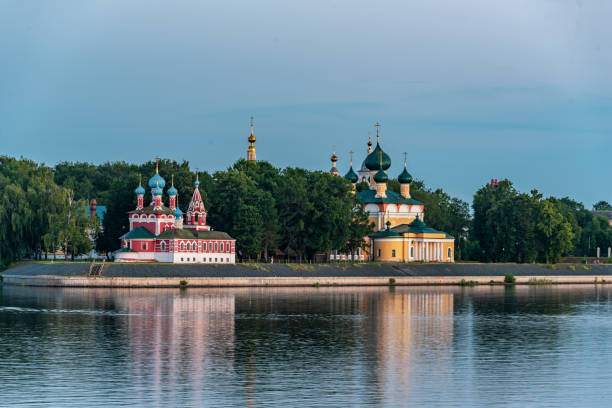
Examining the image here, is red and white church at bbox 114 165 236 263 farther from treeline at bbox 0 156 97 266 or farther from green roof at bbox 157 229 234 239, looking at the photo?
treeline at bbox 0 156 97 266

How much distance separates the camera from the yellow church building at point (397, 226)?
11519 centimetres

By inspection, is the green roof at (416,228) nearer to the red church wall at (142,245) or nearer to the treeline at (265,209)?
the treeline at (265,209)

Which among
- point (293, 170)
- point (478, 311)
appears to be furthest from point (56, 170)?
point (478, 311)

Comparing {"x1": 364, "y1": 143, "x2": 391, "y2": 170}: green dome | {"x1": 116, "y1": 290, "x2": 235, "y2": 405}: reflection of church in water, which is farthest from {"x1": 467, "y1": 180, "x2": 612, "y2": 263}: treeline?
{"x1": 116, "y1": 290, "x2": 235, "y2": 405}: reflection of church in water

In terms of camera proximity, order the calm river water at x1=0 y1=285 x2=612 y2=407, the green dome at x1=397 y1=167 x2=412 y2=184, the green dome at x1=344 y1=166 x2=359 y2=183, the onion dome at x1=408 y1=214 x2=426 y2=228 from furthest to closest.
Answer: the green dome at x1=344 y1=166 x2=359 y2=183 < the green dome at x1=397 y1=167 x2=412 y2=184 < the onion dome at x1=408 y1=214 x2=426 y2=228 < the calm river water at x1=0 y1=285 x2=612 y2=407

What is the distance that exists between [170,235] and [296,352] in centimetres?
5274

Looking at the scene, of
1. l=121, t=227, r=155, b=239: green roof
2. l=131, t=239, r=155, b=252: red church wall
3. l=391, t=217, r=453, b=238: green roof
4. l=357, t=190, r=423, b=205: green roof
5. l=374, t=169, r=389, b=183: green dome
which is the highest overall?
l=374, t=169, r=389, b=183: green dome

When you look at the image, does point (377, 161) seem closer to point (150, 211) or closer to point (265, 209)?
point (265, 209)

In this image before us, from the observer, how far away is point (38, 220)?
8931cm

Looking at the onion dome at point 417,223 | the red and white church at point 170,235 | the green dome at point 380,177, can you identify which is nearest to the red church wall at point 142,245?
the red and white church at point 170,235

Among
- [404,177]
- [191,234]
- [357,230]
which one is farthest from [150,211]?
[404,177]

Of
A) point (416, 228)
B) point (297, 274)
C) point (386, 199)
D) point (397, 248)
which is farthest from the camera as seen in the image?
point (386, 199)

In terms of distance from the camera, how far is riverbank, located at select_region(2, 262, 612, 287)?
84.8 m

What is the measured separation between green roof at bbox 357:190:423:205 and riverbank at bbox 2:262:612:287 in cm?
1527
